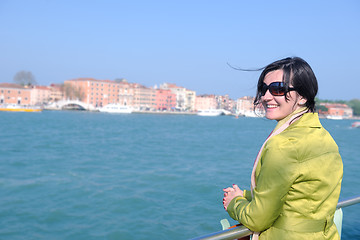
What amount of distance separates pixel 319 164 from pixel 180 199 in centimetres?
710

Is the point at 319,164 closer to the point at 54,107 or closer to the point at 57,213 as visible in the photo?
the point at 57,213

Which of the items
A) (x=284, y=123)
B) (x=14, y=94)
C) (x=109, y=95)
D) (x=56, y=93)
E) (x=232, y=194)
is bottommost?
(x=232, y=194)

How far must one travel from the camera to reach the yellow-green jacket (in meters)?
Result: 0.86

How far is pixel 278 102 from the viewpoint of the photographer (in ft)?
3.27

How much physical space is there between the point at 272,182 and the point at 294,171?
58 millimetres

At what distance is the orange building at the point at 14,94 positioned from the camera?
73.7 meters

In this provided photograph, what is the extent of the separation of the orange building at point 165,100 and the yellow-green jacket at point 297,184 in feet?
280

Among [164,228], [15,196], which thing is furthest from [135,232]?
[15,196]

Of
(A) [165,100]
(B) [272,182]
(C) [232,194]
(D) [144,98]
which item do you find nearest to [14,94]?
(D) [144,98]

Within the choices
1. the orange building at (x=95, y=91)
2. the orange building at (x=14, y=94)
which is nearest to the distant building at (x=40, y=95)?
the orange building at (x=14, y=94)

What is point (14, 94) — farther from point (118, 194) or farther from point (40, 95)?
point (118, 194)

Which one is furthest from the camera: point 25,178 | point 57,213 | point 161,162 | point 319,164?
point 161,162

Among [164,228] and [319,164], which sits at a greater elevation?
[319,164]

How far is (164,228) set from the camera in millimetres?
5852
